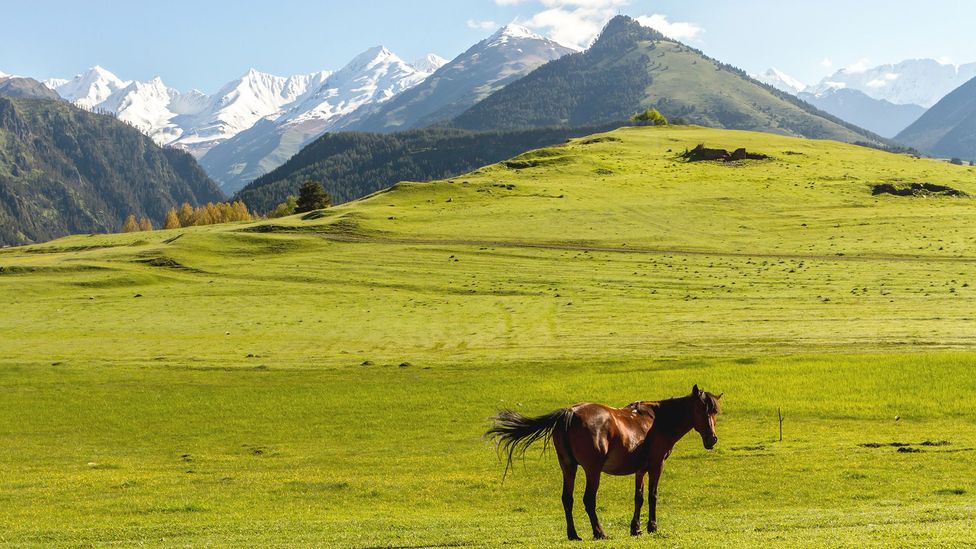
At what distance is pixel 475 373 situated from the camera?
166 ft

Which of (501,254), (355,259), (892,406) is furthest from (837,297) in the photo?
(355,259)

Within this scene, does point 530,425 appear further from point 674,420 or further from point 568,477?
point 674,420

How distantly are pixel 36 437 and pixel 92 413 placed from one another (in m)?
4.03

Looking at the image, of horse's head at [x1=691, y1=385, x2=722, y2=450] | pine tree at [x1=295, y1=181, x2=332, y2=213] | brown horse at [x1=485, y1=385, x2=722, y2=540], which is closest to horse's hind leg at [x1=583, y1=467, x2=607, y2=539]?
brown horse at [x1=485, y1=385, x2=722, y2=540]

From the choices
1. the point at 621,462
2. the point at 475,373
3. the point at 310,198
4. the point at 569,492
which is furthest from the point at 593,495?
the point at 310,198

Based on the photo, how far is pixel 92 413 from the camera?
44125 mm

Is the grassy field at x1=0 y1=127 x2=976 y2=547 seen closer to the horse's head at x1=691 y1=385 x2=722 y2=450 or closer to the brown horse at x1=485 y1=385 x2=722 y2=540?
the brown horse at x1=485 y1=385 x2=722 y2=540

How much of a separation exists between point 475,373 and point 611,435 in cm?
3319

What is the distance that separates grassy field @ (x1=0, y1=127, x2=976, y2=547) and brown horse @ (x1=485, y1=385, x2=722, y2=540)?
133 centimetres

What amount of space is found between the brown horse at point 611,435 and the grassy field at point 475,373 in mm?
1329

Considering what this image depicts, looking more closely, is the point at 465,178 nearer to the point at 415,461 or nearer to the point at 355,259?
the point at 355,259

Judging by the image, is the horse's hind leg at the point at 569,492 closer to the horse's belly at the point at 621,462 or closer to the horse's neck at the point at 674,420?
the horse's belly at the point at 621,462

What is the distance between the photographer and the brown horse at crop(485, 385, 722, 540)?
1762cm

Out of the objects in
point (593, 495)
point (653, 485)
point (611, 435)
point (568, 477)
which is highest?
point (611, 435)
